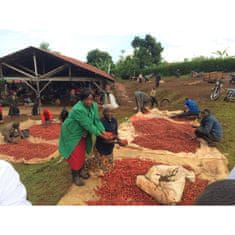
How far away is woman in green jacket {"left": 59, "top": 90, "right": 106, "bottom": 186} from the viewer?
362 cm

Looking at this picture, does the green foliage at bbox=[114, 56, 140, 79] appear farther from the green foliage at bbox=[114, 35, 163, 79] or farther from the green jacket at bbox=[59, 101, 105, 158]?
the green jacket at bbox=[59, 101, 105, 158]

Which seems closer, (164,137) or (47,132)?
(164,137)

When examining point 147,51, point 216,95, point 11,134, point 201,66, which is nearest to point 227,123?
point 216,95

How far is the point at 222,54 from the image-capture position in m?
28.9

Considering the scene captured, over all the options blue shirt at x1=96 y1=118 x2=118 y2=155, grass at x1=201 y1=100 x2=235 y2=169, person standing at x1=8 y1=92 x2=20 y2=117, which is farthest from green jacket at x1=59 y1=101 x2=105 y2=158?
person standing at x1=8 y1=92 x2=20 y2=117

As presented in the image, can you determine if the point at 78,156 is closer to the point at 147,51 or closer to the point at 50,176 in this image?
the point at 50,176

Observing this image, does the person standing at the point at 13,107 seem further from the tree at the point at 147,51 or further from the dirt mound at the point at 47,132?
the tree at the point at 147,51

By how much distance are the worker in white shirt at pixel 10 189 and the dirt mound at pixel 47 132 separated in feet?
23.3

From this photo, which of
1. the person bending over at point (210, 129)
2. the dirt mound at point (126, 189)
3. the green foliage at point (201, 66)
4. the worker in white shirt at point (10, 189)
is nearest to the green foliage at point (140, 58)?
the green foliage at point (201, 66)

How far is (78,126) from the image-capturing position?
3.73 meters

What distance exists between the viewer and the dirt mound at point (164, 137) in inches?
238

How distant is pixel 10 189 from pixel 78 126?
8.95ft

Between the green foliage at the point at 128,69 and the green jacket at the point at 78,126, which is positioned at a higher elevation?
the green foliage at the point at 128,69
